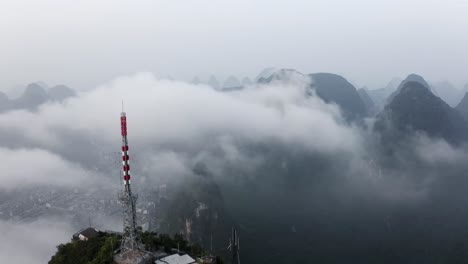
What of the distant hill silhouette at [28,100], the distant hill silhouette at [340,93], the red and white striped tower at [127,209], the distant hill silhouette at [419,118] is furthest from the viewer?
the distant hill silhouette at [340,93]

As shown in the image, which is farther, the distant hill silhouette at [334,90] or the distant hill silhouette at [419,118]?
the distant hill silhouette at [334,90]

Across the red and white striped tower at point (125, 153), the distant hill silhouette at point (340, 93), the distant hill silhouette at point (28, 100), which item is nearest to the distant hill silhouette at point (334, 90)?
the distant hill silhouette at point (340, 93)

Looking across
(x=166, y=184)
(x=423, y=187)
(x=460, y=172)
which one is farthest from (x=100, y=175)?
(x=460, y=172)

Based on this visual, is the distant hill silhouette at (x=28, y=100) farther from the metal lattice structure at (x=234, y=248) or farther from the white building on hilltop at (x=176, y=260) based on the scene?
the white building on hilltop at (x=176, y=260)

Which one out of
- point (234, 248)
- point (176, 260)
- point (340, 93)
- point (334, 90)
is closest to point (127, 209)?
point (176, 260)

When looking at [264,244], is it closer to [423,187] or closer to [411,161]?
[423,187]

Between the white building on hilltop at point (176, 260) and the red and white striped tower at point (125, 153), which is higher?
the red and white striped tower at point (125, 153)

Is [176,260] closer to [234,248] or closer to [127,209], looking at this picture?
[127,209]

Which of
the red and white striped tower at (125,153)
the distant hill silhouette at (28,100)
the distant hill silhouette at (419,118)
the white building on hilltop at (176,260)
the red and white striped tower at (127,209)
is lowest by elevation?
the white building on hilltop at (176,260)

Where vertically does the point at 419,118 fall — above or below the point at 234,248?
above

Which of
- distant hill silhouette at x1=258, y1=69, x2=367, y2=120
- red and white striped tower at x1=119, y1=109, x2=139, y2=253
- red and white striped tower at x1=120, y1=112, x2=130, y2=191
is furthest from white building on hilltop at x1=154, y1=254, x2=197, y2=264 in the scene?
distant hill silhouette at x1=258, y1=69, x2=367, y2=120

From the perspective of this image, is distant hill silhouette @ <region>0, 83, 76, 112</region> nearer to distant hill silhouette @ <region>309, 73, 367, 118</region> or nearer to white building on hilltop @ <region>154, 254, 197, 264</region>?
distant hill silhouette @ <region>309, 73, 367, 118</region>
